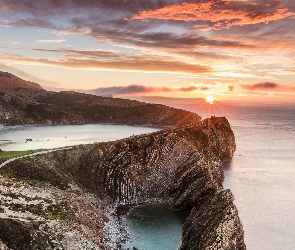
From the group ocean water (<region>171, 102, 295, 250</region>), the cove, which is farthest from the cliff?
ocean water (<region>171, 102, 295, 250</region>)

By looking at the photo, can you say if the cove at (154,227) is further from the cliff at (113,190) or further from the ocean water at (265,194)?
the ocean water at (265,194)

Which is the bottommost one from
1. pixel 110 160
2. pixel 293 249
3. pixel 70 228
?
pixel 293 249

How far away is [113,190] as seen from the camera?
76750 mm

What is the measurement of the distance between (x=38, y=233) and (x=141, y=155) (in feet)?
144

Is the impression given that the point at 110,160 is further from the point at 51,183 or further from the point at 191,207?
the point at 191,207

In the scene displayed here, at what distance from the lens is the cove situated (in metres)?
54.9

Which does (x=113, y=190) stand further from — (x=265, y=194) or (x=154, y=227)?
(x=265, y=194)

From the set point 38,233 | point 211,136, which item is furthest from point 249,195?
point 38,233

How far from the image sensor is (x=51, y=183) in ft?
231

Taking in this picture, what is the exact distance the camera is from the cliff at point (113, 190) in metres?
46.5

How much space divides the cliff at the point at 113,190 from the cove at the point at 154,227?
7.53ft

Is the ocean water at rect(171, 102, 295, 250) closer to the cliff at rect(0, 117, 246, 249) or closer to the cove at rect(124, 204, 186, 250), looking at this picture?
the cliff at rect(0, 117, 246, 249)

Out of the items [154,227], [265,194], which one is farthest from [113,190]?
[265,194]

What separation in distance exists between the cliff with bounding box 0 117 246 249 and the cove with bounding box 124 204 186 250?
7.53 feet
